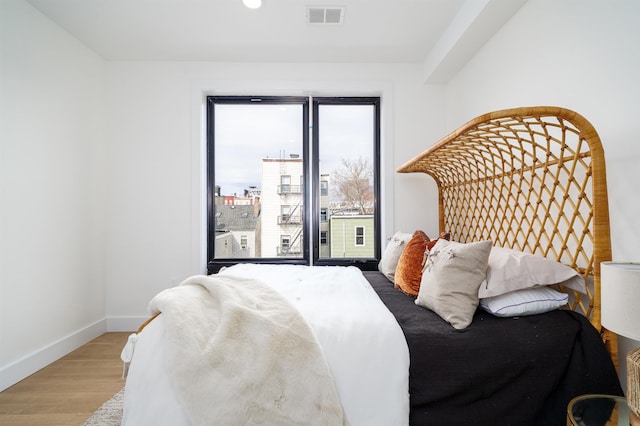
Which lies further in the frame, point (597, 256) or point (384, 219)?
point (384, 219)

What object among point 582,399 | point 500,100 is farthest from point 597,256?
point 500,100

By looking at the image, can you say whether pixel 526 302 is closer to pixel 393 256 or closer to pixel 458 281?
pixel 458 281

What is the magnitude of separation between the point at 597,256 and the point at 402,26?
6.88 feet

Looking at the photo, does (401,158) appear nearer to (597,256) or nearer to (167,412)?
(597,256)

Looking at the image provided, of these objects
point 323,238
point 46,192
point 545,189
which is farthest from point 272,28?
point 545,189

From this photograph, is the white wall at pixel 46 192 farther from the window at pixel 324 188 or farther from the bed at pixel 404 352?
the window at pixel 324 188

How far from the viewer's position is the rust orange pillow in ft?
6.26

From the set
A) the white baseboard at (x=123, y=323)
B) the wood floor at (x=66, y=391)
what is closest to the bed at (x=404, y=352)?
the wood floor at (x=66, y=391)

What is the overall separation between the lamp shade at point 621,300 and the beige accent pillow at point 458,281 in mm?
467

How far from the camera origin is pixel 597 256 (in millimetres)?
1326

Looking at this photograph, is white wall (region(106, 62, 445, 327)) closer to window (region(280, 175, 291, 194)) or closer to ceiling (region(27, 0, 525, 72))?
ceiling (region(27, 0, 525, 72))

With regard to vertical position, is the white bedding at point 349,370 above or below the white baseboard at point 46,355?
above

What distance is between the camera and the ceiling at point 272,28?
2229 millimetres

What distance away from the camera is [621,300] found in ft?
3.18
